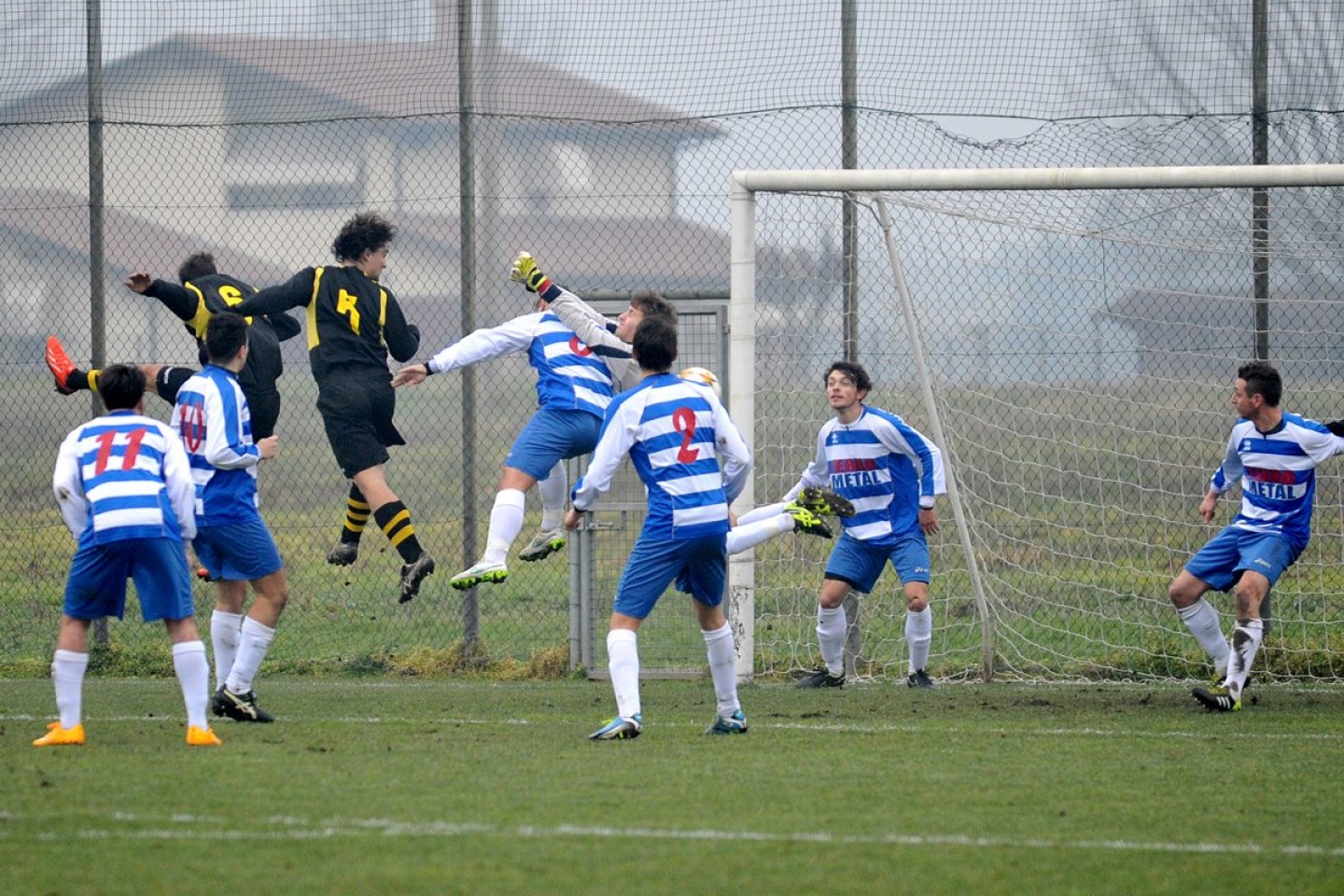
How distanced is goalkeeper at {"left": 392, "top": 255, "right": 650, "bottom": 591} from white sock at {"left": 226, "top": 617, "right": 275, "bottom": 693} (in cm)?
140

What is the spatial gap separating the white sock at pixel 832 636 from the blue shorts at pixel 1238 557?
2.31 metres

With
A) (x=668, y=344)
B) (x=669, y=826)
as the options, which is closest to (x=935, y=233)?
(x=668, y=344)

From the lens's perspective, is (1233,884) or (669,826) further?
(669,826)

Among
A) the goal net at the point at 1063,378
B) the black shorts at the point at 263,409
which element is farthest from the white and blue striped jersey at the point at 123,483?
the goal net at the point at 1063,378

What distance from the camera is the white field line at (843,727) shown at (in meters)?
8.30

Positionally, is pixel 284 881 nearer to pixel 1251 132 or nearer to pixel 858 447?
pixel 858 447

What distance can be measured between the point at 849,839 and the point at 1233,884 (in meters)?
1.20

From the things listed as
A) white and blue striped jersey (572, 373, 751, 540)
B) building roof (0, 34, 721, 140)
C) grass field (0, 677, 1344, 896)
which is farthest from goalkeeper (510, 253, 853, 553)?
building roof (0, 34, 721, 140)

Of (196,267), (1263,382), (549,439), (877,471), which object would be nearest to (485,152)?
(196,267)

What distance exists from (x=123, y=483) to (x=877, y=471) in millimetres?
5069

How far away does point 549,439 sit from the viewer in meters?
9.77

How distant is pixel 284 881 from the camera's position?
15.8 ft

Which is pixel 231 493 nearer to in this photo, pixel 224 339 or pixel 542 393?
pixel 224 339

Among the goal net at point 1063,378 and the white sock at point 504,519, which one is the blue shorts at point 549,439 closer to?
the white sock at point 504,519
